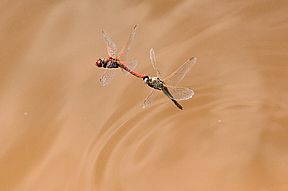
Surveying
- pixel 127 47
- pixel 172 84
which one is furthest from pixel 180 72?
pixel 127 47

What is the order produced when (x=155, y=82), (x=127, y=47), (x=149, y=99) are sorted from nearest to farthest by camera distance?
(x=155, y=82)
(x=149, y=99)
(x=127, y=47)

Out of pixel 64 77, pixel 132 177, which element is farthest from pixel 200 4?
pixel 132 177

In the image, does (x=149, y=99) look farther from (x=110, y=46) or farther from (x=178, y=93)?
(x=110, y=46)

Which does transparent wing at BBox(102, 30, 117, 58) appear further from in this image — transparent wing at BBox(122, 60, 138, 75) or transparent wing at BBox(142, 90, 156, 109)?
transparent wing at BBox(142, 90, 156, 109)

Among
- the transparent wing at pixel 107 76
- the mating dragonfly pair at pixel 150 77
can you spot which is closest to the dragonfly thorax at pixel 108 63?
the mating dragonfly pair at pixel 150 77

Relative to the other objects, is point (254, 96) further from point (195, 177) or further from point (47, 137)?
point (47, 137)

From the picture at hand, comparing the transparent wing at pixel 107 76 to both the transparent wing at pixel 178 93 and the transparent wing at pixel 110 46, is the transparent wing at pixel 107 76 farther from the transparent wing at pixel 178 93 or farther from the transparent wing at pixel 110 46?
the transparent wing at pixel 178 93

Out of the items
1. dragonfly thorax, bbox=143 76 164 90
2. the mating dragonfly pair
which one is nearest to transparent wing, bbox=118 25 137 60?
the mating dragonfly pair
